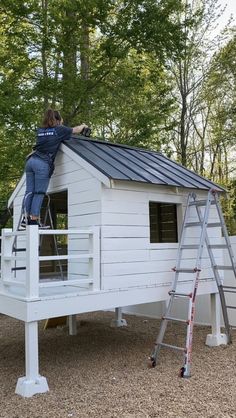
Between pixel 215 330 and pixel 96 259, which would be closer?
pixel 96 259

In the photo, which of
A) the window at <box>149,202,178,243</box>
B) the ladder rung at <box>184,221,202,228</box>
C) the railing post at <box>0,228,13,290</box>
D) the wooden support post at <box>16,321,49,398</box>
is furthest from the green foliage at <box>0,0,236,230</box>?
the wooden support post at <box>16,321,49,398</box>

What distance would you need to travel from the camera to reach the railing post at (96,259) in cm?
566

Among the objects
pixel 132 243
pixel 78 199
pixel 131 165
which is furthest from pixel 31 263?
pixel 131 165

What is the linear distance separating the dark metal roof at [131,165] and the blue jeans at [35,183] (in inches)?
22.6

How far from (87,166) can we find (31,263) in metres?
1.77

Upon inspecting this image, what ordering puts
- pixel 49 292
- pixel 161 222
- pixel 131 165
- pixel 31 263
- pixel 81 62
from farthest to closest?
pixel 81 62, pixel 161 222, pixel 131 165, pixel 49 292, pixel 31 263

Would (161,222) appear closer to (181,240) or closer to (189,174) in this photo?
(189,174)

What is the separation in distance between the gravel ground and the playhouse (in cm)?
43

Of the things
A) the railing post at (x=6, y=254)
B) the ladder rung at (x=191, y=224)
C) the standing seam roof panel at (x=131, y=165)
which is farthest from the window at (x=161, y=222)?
the railing post at (x=6, y=254)

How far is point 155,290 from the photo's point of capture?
21.3ft

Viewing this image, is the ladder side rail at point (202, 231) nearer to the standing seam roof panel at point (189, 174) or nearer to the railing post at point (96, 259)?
the standing seam roof panel at point (189, 174)

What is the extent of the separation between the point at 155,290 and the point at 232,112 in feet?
55.7

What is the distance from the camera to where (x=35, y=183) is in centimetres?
619

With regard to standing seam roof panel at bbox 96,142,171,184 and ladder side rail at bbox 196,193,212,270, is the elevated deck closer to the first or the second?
ladder side rail at bbox 196,193,212,270
